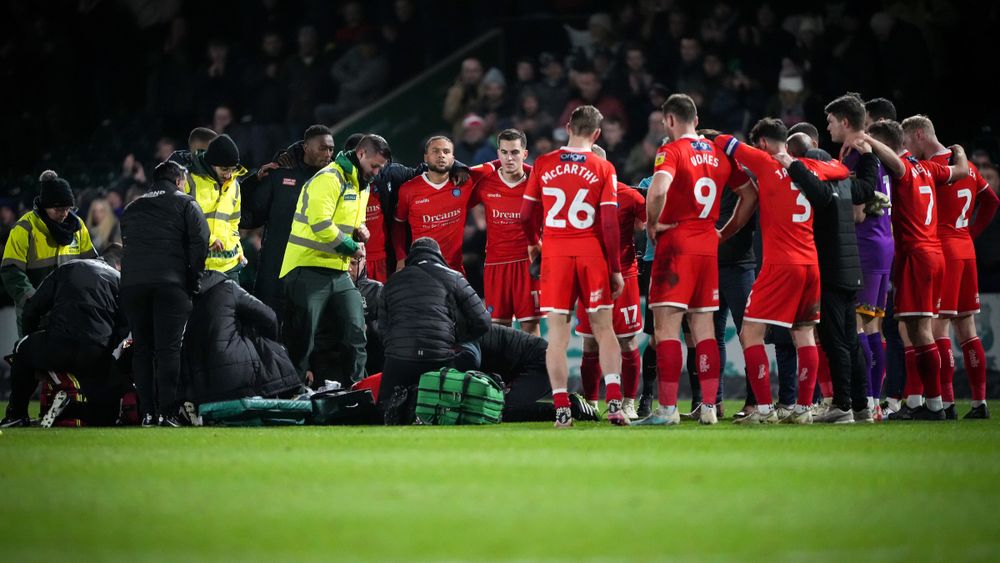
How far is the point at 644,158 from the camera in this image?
1725 centimetres

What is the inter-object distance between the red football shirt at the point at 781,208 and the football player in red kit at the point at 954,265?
174cm

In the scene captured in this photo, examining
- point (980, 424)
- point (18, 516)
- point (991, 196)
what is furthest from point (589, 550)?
point (991, 196)

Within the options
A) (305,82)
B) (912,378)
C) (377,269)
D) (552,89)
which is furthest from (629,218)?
(305,82)

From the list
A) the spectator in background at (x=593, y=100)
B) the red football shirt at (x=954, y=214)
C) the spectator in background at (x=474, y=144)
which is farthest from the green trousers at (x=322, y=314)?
the spectator in background at (x=593, y=100)

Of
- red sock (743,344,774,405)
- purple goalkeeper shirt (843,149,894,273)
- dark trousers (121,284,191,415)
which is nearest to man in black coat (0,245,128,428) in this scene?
dark trousers (121,284,191,415)

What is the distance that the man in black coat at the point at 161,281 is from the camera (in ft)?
33.3

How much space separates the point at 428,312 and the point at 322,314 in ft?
4.97

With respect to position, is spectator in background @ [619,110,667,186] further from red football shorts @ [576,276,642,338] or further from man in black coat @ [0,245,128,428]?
man in black coat @ [0,245,128,428]

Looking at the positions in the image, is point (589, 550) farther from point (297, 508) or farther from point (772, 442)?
point (772, 442)

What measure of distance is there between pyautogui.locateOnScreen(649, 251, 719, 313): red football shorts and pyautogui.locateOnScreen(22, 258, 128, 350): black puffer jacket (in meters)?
4.35

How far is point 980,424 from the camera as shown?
32.1 feet

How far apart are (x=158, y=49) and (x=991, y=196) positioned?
45.0 feet

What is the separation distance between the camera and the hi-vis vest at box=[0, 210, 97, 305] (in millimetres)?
12273

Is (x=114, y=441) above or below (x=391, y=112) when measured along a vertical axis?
below
